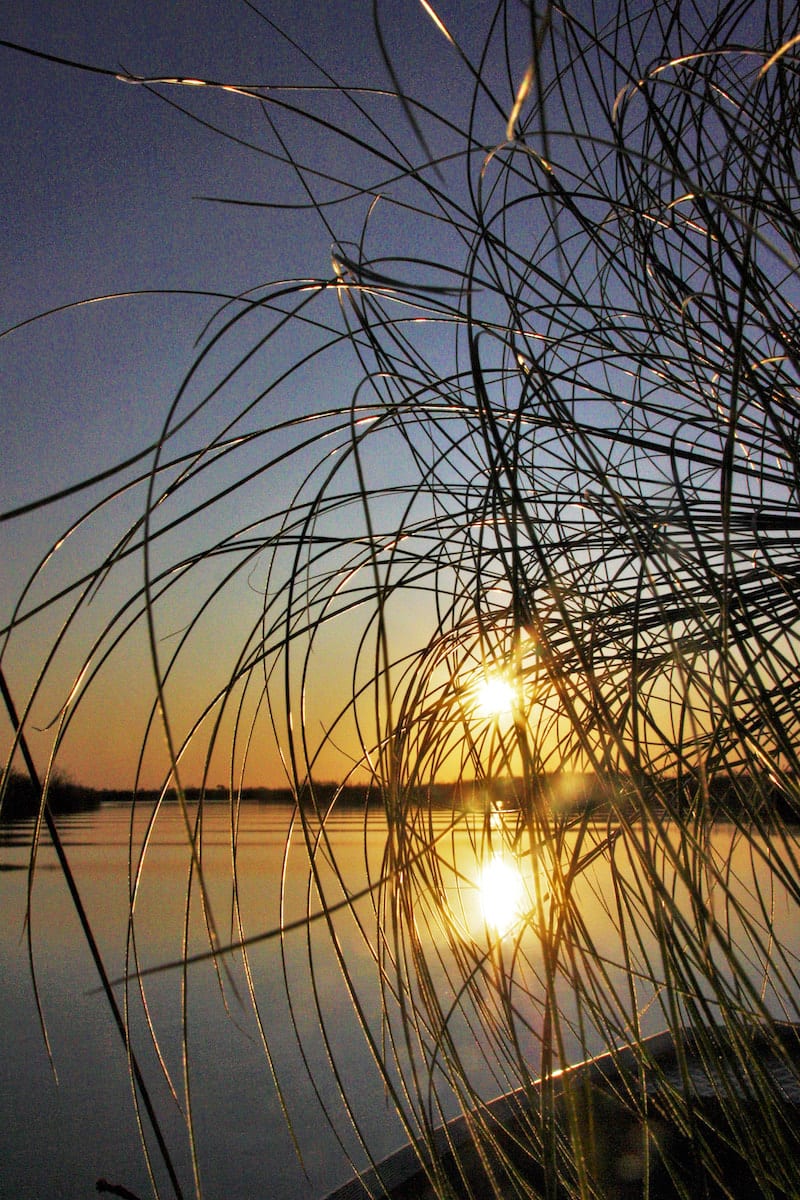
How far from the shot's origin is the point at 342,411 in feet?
0.86

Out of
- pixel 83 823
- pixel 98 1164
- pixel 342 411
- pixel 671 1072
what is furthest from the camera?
pixel 83 823

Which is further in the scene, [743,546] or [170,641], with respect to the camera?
[170,641]

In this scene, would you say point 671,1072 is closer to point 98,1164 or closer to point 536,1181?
point 536,1181

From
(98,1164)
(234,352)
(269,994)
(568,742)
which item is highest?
(234,352)

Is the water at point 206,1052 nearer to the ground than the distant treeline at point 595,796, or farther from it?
nearer to the ground

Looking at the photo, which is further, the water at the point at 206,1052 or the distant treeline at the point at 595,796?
the water at the point at 206,1052

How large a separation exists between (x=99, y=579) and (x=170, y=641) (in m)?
0.13

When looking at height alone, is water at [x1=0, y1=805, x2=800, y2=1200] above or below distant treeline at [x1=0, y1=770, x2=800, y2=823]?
below

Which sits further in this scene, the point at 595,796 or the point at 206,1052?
the point at 206,1052

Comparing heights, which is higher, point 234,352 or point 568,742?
point 234,352

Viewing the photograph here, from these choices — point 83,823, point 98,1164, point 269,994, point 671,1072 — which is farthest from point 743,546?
point 83,823

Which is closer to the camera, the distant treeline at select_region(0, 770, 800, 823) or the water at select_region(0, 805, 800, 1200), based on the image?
the distant treeline at select_region(0, 770, 800, 823)

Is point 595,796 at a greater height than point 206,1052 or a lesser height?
greater

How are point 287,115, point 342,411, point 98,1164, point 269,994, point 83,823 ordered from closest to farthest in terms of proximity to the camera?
point 342,411 < point 287,115 < point 98,1164 < point 269,994 < point 83,823
